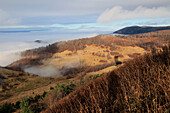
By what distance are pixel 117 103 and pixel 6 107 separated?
9093 mm

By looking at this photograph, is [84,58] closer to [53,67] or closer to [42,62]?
[53,67]

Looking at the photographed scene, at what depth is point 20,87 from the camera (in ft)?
63.3

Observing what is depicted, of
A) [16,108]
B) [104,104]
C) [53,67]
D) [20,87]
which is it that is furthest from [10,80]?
[104,104]

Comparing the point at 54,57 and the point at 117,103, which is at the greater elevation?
the point at 117,103

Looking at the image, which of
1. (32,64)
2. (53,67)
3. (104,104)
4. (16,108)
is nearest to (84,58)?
(53,67)

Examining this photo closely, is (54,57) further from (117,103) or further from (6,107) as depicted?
(117,103)

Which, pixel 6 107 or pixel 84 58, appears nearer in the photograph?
pixel 6 107

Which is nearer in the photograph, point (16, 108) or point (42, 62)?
point (16, 108)

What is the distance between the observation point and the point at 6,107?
317 inches

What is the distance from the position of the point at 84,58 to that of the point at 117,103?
32703mm

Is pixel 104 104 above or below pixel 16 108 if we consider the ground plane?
above

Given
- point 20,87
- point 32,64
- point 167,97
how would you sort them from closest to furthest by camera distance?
point 167,97
point 20,87
point 32,64

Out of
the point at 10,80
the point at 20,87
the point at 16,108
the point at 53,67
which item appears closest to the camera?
the point at 16,108

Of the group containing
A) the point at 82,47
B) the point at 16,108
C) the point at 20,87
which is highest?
the point at 82,47
